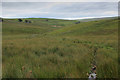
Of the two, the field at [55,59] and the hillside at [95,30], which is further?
the hillside at [95,30]

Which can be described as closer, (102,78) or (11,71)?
(102,78)

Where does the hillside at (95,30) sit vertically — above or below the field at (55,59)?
above

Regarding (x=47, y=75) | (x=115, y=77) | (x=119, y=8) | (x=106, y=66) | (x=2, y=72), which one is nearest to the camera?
(x=115, y=77)

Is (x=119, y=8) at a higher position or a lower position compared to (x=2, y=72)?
higher

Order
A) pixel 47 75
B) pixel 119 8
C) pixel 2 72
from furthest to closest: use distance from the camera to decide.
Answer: pixel 119 8 → pixel 2 72 → pixel 47 75

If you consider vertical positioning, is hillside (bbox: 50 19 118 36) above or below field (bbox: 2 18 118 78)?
above

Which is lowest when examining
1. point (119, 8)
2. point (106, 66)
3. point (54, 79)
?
point (54, 79)

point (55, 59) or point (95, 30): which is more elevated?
point (95, 30)

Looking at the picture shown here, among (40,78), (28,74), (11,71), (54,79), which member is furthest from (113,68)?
(11,71)

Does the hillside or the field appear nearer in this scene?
the field

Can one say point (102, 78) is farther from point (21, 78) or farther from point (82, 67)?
point (21, 78)

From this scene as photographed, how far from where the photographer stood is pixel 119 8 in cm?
435

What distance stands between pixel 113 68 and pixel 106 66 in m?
0.28

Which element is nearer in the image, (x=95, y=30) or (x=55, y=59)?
(x=55, y=59)
